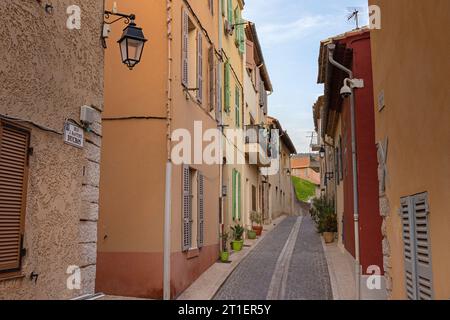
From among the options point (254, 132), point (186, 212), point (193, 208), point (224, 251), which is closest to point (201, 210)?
point (193, 208)

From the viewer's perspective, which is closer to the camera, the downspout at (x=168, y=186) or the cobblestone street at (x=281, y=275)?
the downspout at (x=168, y=186)

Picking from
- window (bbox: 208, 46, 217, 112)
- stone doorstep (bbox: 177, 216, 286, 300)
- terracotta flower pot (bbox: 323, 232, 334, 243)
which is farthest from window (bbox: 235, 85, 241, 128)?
stone doorstep (bbox: 177, 216, 286, 300)

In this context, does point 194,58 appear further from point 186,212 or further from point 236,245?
point 236,245

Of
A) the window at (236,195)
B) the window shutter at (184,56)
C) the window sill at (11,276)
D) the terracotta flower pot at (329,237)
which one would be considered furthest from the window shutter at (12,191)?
the terracotta flower pot at (329,237)

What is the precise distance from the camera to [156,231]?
843 centimetres

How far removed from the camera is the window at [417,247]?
4602 millimetres

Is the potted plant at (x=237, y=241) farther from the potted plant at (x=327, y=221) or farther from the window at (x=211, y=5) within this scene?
the window at (x=211, y=5)

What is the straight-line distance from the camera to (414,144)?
4945 millimetres

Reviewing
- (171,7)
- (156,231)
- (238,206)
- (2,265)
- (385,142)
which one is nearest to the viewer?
(2,265)

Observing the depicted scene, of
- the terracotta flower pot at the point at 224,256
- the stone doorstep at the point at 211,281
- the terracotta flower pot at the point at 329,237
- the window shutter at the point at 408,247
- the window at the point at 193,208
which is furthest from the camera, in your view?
the terracotta flower pot at the point at 329,237

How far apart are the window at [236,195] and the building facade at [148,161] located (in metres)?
5.41
